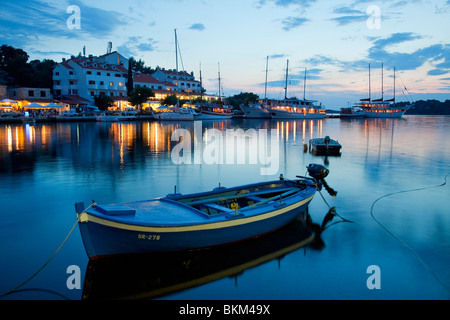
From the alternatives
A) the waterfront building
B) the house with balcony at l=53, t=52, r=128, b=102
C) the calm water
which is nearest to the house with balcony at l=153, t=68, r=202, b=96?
the waterfront building

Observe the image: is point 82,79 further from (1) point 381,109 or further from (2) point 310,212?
(1) point 381,109

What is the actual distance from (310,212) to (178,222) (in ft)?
20.3

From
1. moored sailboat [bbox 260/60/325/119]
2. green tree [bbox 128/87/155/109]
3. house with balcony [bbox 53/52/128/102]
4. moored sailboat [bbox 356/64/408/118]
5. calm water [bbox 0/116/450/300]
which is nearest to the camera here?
calm water [bbox 0/116/450/300]

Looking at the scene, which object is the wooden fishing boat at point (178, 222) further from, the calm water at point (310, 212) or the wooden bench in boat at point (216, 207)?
the calm water at point (310, 212)

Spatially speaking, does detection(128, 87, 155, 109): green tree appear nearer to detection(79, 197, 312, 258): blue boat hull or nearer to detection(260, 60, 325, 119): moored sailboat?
detection(260, 60, 325, 119): moored sailboat

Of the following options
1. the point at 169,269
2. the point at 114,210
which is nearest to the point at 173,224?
the point at 169,269

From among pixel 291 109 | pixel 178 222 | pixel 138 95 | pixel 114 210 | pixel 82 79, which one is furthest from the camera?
pixel 291 109

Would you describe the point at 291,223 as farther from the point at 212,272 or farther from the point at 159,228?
the point at 159,228

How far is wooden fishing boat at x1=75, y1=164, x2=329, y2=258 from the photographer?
7.15 m

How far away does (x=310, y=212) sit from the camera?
12.1 meters

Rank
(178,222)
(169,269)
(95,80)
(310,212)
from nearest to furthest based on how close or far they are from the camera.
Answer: (178,222)
(169,269)
(310,212)
(95,80)

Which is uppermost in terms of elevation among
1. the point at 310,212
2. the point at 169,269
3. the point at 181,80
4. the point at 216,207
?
the point at 181,80

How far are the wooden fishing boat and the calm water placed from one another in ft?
2.22
